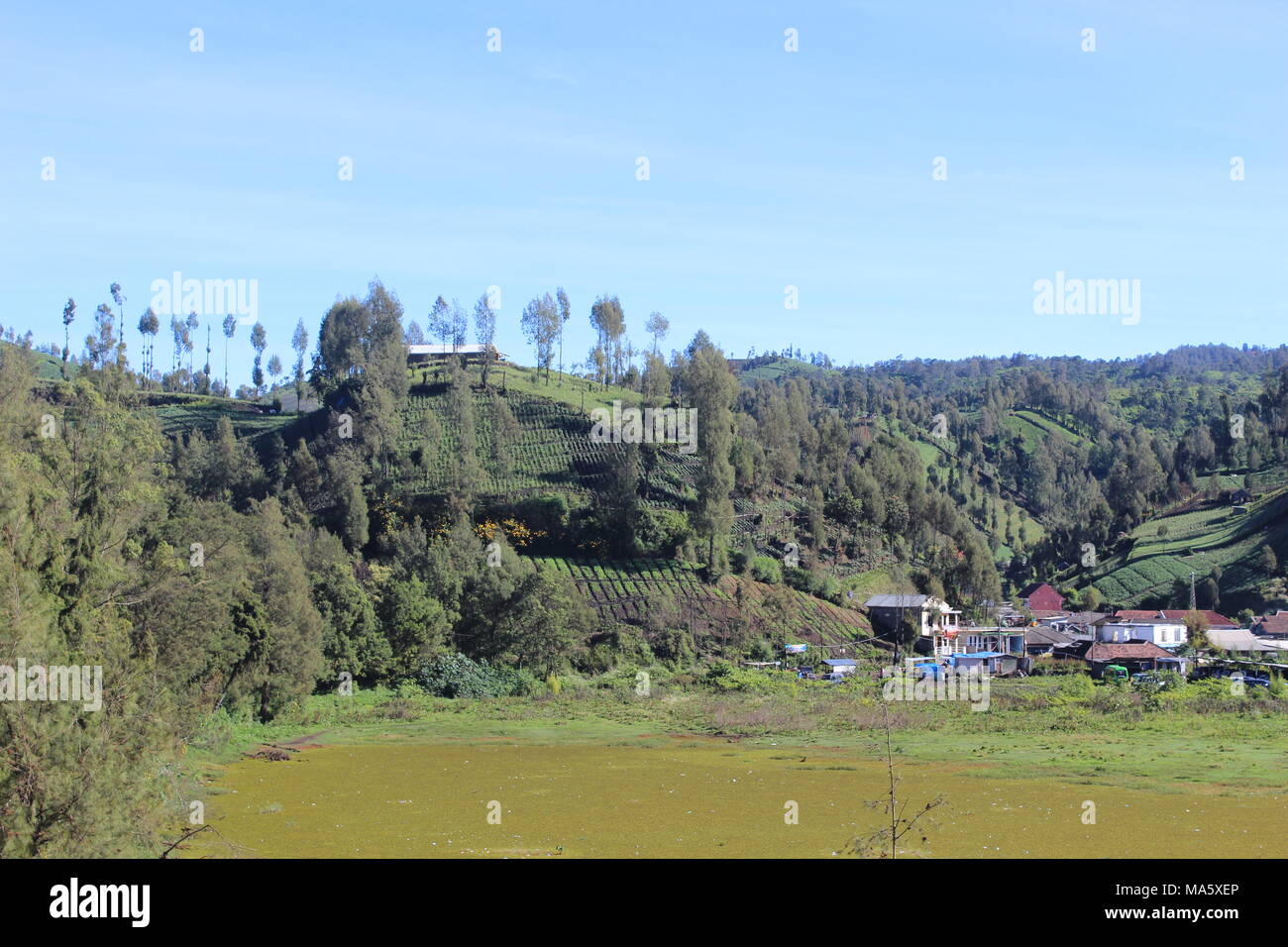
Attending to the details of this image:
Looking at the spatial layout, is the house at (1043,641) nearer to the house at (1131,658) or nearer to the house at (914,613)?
the house at (914,613)

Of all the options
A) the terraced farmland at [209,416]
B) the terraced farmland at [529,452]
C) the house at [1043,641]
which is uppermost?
the terraced farmland at [209,416]

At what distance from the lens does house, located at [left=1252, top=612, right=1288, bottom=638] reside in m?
80.2

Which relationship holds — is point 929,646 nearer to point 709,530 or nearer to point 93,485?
point 709,530

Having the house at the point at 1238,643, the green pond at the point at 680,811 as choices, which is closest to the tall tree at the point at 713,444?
the house at the point at 1238,643

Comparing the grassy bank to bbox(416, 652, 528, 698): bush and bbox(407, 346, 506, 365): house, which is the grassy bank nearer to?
bbox(416, 652, 528, 698): bush

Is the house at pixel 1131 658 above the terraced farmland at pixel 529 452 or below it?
below

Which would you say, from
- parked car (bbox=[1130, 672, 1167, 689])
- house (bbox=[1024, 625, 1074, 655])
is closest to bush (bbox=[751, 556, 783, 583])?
house (bbox=[1024, 625, 1074, 655])

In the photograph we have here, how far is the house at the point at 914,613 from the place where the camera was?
78.3 metres

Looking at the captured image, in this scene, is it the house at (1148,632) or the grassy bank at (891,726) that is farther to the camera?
the house at (1148,632)

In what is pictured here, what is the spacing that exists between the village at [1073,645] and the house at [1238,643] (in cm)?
7

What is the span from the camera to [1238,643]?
7588cm

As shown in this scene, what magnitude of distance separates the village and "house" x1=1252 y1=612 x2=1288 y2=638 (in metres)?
0.07
